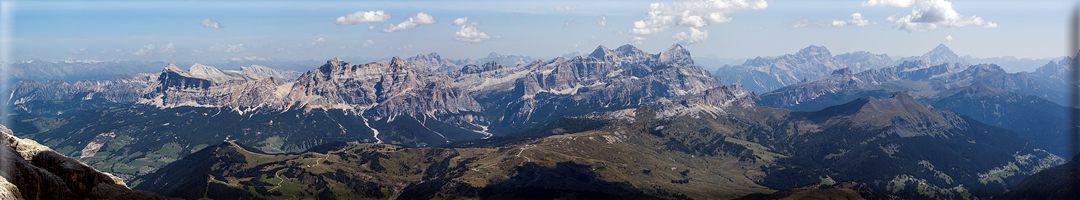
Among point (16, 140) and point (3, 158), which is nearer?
point (3, 158)

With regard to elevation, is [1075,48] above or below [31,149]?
above

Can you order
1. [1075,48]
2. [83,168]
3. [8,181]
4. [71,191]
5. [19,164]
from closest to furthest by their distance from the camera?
[1075,48] < [8,181] < [19,164] < [71,191] < [83,168]

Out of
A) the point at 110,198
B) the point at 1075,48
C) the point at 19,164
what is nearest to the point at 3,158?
the point at 19,164

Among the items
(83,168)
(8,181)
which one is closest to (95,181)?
(83,168)

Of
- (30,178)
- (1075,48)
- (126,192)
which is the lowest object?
(126,192)

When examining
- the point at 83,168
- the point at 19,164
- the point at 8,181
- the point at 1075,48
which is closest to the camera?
the point at 1075,48

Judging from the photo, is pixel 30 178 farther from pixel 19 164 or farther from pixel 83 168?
pixel 83 168

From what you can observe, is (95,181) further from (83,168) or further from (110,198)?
(110,198)
